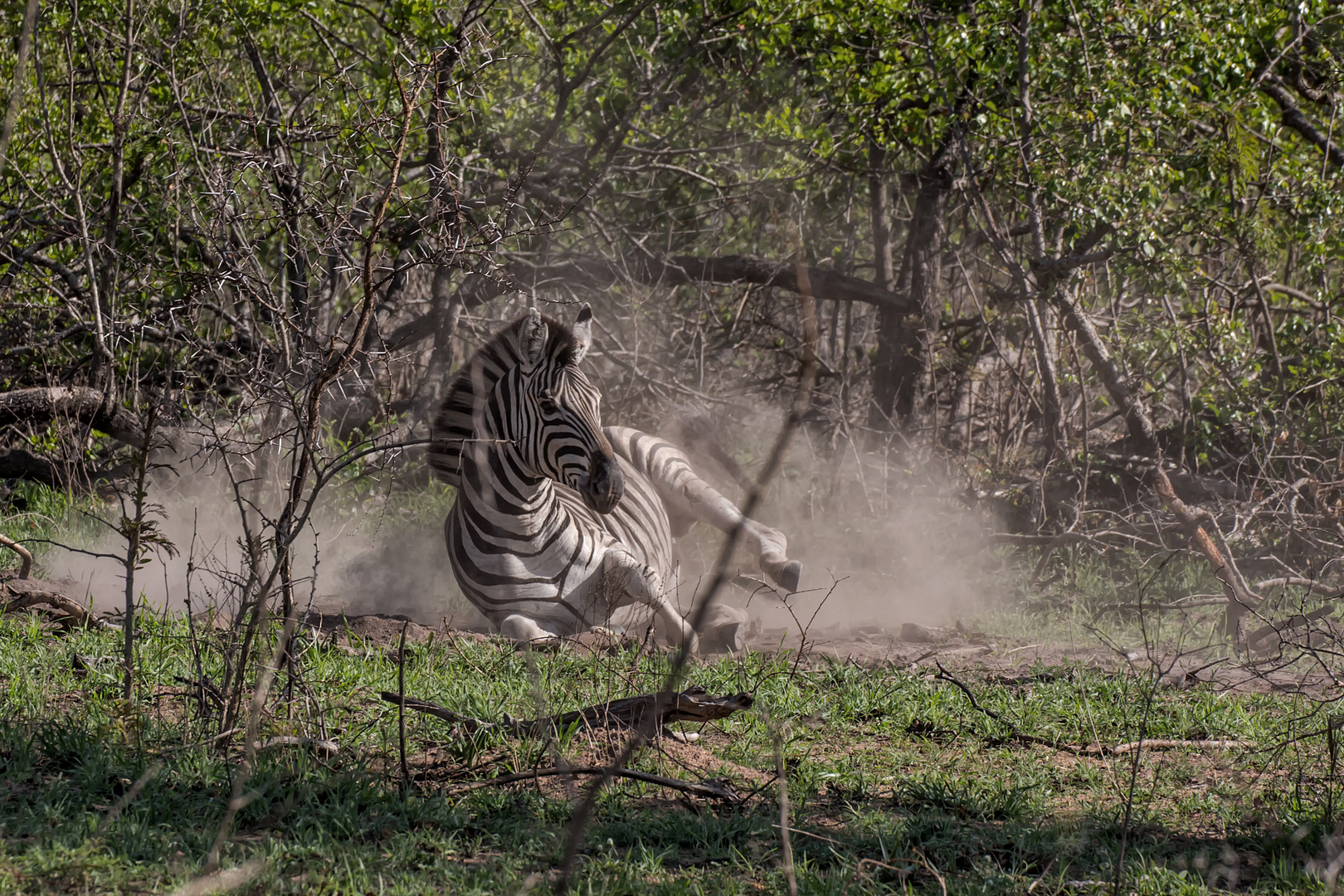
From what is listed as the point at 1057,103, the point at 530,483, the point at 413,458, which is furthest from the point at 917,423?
the point at 530,483

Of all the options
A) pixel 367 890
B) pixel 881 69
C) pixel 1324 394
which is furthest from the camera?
pixel 881 69

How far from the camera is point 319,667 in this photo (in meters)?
4.48

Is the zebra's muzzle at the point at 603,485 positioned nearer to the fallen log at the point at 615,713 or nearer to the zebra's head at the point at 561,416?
the zebra's head at the point at 561,416

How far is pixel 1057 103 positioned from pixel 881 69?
146cm

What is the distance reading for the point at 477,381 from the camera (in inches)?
249

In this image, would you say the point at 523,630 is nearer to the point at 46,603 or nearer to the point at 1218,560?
the point at 46,603

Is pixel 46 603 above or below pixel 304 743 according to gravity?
above

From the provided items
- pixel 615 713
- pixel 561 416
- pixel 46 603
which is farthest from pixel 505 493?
pixel 615 713

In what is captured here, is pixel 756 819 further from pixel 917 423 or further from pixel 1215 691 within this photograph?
pixel 917 423

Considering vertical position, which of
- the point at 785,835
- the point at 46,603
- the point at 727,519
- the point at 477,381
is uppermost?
the point at 477,381

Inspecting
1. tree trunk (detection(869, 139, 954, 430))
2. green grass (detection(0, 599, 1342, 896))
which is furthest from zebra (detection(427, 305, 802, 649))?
tree trunk (detection(869, 139, 954, 430))

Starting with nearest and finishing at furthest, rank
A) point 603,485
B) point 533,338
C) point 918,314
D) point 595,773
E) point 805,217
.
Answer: point 595,773 < point 603,485 < point 533,338 < point 918,314 < point 805,217

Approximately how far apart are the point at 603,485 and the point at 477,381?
44.1 inches

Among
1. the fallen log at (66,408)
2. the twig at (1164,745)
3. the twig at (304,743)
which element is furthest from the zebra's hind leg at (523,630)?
the fallen log at (66,408)
